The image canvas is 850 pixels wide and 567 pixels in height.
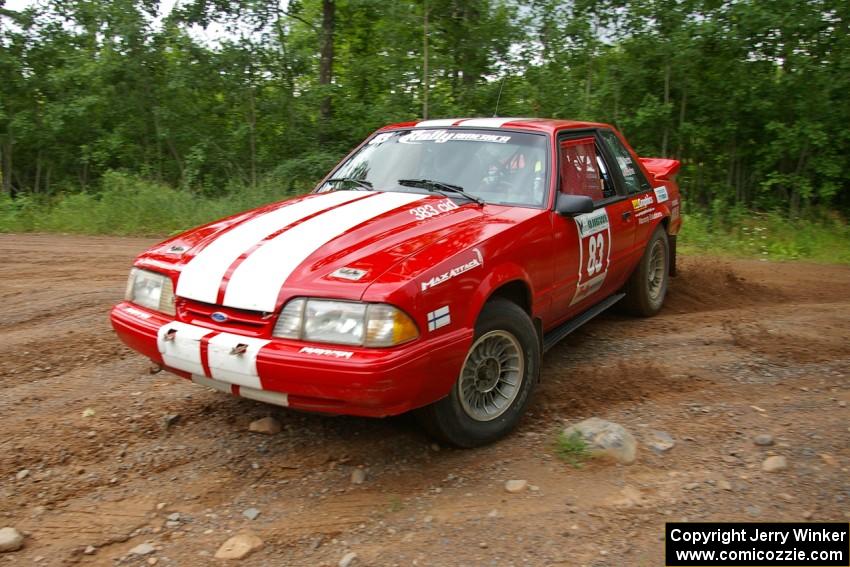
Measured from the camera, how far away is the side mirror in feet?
12.8

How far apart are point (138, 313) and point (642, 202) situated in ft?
11.8

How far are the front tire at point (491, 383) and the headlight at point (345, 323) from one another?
0.50m

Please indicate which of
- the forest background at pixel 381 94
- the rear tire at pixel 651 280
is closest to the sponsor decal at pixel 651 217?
the rear tire at pixel 651 280

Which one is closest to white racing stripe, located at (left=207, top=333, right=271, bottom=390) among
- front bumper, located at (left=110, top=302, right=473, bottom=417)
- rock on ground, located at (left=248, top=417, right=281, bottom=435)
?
front bumper, located at (left=110, top=302, right=473, bottom=417)

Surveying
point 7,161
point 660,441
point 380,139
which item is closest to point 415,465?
point 660,441

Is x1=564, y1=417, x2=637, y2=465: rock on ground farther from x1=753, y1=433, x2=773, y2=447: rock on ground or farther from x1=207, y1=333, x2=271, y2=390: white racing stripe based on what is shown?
x1=207, y1=333, x2=271, y2=390: white racing stripe

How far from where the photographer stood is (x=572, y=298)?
433cm

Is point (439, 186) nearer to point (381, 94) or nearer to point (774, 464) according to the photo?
point (774, 464)

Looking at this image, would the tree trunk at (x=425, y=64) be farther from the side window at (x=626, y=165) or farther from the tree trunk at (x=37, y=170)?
the side window at (x=626, y=165)

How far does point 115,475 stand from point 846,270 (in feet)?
25.6

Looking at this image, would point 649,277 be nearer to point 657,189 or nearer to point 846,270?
point 657,189

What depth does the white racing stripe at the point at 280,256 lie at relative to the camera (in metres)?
3.03

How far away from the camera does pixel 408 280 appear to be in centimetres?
293

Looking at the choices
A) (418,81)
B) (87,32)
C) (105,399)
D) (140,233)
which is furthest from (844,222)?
(87,32)
